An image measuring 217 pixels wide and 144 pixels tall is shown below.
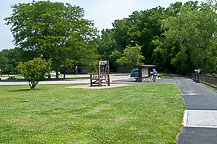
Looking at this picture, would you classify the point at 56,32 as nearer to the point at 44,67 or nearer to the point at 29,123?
the point at 44,67

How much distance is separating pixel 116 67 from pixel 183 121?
80586 mm

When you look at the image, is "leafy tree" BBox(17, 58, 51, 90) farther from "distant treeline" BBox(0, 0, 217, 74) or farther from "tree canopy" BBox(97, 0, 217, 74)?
"tree canopy" BBox(97, 0, 217, 74)

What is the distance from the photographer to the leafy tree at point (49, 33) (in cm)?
4216

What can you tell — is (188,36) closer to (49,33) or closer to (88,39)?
(88,39)

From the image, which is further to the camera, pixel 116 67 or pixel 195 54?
pixel 116 67

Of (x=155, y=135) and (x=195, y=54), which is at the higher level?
(x=195, y=54)

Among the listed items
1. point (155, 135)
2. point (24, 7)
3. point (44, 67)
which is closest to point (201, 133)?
point (155, 135)

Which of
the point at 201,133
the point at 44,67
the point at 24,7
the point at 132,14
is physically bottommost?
the point at 201,133

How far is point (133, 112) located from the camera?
849cm

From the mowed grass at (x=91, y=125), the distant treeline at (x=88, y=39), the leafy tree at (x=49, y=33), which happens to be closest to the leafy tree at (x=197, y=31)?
the distant treeline at (x=88, y=39)

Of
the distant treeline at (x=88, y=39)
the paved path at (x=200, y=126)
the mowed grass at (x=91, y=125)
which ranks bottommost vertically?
the paved path at (x=200, y=126)

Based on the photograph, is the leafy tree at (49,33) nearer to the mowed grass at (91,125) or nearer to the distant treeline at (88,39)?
→ the distant treeline at (88,39)

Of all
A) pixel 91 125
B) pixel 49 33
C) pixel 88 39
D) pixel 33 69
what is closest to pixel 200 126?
pixel 91 125

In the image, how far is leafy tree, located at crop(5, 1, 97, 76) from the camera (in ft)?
138
